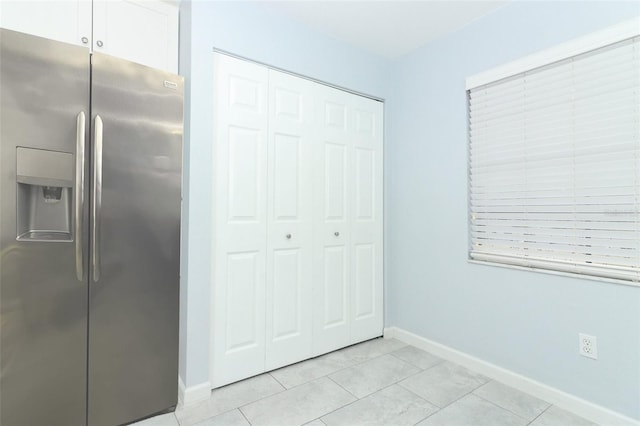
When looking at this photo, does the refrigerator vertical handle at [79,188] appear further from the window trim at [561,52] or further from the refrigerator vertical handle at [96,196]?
the window trim at [561,52]

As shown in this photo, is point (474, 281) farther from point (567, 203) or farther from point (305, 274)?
point (305, 274)

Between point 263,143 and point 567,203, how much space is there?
1.99 m

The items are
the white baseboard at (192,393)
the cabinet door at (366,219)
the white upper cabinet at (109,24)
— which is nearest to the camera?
the white upper cabinet at (109,24)

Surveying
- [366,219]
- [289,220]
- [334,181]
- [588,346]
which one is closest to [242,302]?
[289,220]

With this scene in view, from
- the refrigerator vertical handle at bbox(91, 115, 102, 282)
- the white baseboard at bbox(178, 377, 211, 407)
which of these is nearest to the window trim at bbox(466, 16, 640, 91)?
the refrigerator vertical handle at bbox(91, 115, 102, 282)

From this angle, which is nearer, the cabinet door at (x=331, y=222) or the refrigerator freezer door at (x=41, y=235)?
the refrigerator freezer door at (x=41, y=235)

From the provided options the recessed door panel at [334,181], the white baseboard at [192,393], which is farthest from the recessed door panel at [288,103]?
the white baseboard at [192,393]

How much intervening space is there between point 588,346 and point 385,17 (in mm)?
2519

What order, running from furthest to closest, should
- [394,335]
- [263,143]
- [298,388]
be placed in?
[394,335], [263,143], [298,388]

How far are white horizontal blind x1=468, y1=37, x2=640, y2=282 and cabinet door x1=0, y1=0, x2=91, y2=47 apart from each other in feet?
8.46

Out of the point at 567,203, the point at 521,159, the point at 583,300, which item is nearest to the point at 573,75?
the point at 521,159

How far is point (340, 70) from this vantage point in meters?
2.59

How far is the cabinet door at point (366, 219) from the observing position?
8.91 feet

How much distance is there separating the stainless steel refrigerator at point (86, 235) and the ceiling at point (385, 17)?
114 centimetres
